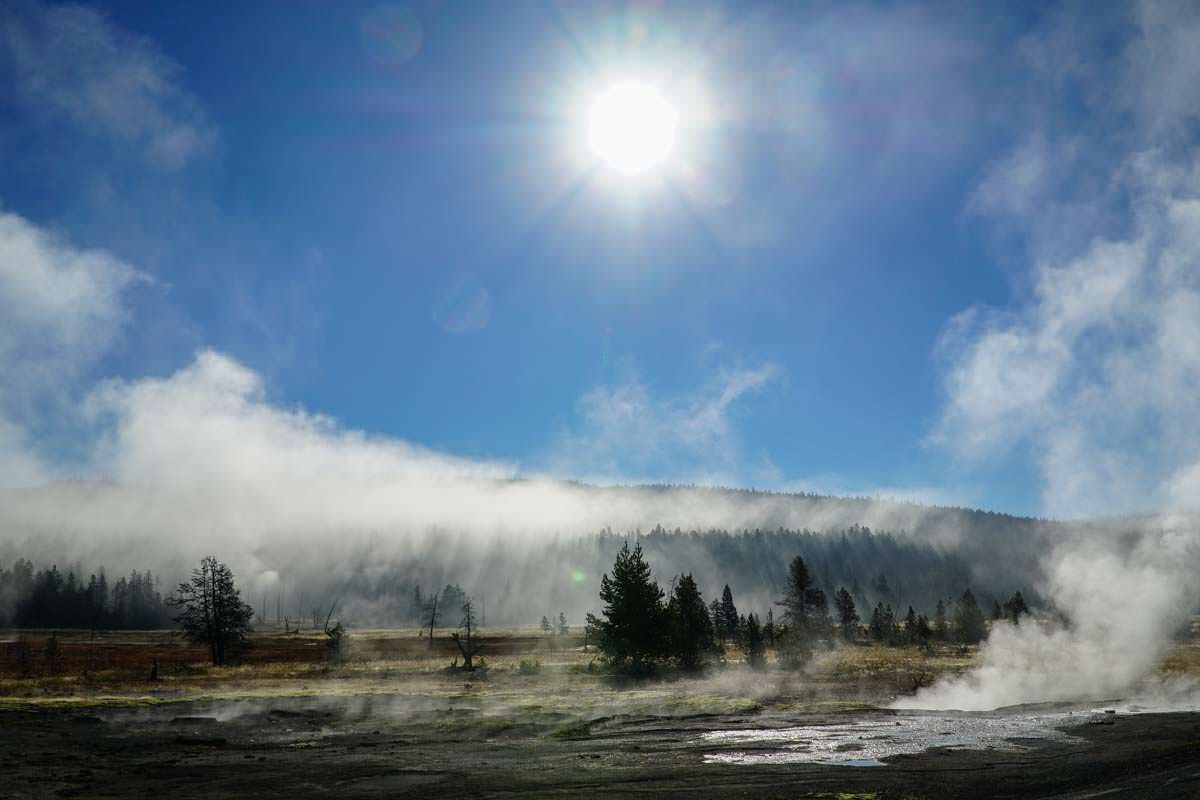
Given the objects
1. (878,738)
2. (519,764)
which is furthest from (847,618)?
(519,764)

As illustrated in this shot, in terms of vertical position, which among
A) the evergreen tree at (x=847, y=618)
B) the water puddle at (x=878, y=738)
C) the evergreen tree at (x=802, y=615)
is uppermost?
the water puddle at (x=878, y=738)

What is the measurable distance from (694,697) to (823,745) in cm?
1862

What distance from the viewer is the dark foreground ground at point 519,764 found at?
67.9ft

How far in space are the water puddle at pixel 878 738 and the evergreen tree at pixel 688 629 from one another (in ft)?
101

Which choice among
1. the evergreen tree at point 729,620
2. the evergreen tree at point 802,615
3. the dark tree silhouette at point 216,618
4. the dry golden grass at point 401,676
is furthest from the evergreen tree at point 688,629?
the dark tree silhouette at point 216,618

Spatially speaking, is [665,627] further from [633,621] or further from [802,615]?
[802,615]

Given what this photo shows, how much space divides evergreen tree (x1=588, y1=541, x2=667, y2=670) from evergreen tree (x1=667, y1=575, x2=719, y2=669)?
1.59 m

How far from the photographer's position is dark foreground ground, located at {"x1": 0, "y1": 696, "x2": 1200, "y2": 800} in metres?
20.7

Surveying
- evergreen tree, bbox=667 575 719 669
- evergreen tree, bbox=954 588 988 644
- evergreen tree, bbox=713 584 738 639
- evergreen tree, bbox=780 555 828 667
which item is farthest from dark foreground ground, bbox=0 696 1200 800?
evergreen tree, bbox=713 584 738 639

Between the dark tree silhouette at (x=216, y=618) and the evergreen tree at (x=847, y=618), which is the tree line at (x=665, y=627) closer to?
the evergreen tree at (x=847, y=618)

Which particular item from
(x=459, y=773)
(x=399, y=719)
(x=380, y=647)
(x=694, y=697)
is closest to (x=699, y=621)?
(x=694, y=697)

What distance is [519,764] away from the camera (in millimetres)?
25734

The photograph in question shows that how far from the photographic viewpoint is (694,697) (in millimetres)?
46250

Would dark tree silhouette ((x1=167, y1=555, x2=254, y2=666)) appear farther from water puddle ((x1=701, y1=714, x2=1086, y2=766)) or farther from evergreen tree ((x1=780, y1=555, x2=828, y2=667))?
water puddle ((x1=701, y1=714, x2=1086, y2=766))
